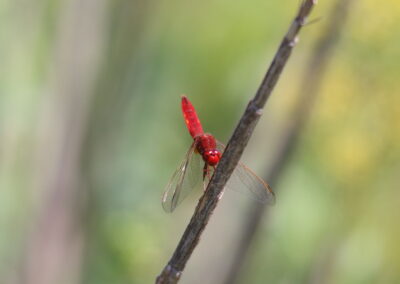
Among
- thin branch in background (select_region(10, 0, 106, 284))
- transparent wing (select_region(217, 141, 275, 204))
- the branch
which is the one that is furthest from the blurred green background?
the branch

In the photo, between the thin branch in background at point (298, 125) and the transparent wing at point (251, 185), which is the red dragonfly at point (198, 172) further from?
the thin branch in background at point (298, 125)

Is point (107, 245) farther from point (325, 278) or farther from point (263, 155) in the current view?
point (325, 278)

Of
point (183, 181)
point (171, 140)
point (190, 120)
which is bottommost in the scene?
point (171, 140)

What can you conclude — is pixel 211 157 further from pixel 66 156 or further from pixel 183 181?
pixel 66 156

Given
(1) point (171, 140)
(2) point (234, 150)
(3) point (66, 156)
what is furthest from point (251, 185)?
(1) point (171, 140)

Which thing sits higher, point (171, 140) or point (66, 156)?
point (66, 156)

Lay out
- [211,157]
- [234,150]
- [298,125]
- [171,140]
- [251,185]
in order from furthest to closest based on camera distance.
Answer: [171,140]
[298,125]
[251,185]
[211,157]
[234,150]

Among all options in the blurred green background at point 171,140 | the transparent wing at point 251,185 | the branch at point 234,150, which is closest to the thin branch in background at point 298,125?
the blurred green background at point 171,140

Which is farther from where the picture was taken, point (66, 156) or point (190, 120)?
point (66, 156)
